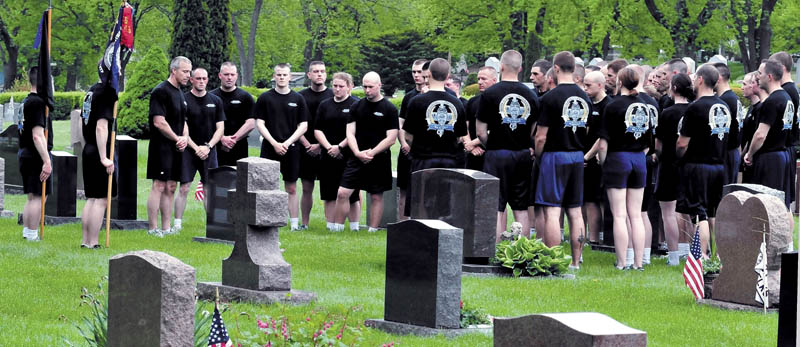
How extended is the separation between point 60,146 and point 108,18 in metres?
23.9

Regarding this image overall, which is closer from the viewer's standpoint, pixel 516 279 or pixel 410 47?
pixel 516 279

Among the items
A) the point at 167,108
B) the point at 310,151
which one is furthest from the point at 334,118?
the point at 167,108

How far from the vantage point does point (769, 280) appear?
1027cm

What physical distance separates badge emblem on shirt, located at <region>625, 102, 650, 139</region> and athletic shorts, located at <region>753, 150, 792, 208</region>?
1595 millimetres

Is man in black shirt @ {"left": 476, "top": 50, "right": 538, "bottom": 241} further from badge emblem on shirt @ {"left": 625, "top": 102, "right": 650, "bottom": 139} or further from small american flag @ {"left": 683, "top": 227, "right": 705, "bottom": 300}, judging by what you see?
small american flag @ {"left": 683, "top": 227, "right": 705, "bottom": 300}

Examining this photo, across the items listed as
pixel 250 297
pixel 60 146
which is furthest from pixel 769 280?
pixel 60 146

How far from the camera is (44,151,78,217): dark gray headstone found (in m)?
16.6

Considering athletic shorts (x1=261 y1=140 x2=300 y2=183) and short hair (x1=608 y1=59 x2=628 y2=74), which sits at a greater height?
short hair (x1=608 y1=59 x2=628 y2=74)

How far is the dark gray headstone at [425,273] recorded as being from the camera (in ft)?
29.0

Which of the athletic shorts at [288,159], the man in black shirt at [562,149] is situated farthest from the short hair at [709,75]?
the athletic shorts at [288,159]

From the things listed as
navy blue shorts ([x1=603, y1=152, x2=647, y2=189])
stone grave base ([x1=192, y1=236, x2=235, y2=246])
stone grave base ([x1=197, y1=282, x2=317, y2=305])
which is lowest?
stone grave base ([x1=197, y1=282, x2=317, y2=305])

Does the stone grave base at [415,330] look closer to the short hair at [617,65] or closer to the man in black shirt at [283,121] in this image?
the short hair at [617,65]

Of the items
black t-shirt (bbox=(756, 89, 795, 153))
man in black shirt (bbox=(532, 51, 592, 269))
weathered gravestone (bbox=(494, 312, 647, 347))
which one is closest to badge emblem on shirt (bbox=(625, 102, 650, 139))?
man in black shirt (bbox=(532, 51, 592, 269))

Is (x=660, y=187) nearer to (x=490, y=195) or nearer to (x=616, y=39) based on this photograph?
(x=490, y=195)
